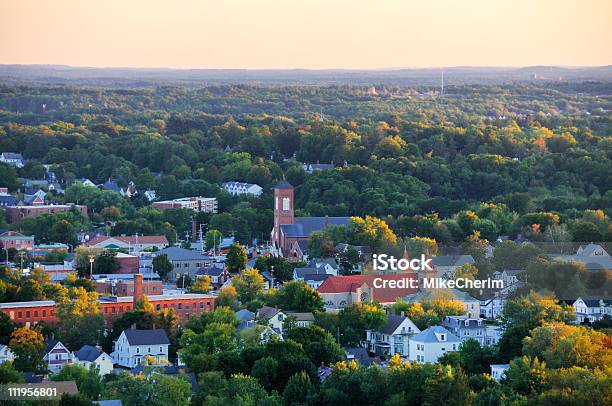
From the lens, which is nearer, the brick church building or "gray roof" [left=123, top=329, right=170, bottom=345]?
"gray roof" [left=123, top=329, right=170, bottom=345]

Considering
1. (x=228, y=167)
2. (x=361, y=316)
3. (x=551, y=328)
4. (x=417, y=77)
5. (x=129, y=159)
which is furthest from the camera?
(x=417, y=77)

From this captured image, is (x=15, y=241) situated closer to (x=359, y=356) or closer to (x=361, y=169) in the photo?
(x=361, y=169)

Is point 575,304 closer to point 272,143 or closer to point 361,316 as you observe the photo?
point 361,316

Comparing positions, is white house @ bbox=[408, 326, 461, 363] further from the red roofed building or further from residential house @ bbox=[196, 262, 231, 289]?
residential house @ bbox=[196, 262, 231, 289]

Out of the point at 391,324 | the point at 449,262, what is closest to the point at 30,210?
the point at 449,262

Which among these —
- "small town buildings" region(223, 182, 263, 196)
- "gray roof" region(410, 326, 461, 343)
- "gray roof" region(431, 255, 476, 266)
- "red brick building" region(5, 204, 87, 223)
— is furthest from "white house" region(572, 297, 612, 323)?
"small town buildings" region(223, 182, 263, 196)

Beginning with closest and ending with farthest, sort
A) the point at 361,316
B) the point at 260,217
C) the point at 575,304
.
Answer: the point at 361,316
the point at 575,304
the point at 260,217

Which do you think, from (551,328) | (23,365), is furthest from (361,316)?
(23,365)

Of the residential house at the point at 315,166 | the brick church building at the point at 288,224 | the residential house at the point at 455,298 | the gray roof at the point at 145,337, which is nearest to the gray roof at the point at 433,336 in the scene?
the residential house at the point at 455,298
